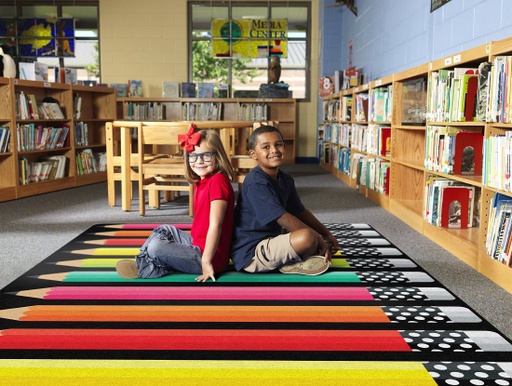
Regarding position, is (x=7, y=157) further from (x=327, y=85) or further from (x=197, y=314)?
(x=327, y=85)

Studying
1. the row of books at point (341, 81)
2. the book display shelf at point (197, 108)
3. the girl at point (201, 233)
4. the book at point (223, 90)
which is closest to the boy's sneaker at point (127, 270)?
the girl at point (201, 233)

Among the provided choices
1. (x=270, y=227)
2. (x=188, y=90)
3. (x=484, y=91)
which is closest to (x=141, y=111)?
(x=188, y=90)

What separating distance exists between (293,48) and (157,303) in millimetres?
8021

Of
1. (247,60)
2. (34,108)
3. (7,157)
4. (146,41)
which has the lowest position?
(7,157)

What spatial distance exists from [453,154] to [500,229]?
762 millimetres

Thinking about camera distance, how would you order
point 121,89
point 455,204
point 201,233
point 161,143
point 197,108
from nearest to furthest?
point 201,233 → point 455,204 → point 161,143 → point 197,108 → point 121,89

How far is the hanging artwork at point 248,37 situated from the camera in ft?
30.7

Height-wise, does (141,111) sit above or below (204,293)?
above

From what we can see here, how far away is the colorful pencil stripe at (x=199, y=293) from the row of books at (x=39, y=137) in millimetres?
3367

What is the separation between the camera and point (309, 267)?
98.9 inches

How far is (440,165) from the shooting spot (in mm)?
3264

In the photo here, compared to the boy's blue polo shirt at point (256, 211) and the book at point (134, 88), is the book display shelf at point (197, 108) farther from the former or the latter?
the boy's blue polo shirt at point (256, 211)

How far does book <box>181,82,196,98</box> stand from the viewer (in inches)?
356

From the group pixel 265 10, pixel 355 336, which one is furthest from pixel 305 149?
pixel 355 336
